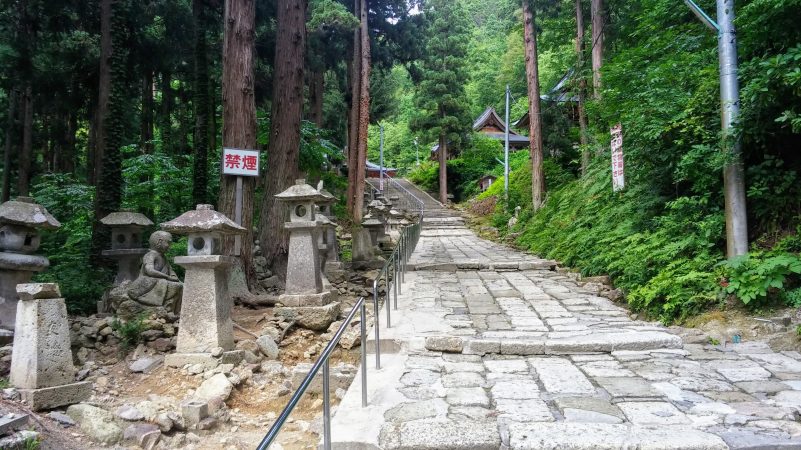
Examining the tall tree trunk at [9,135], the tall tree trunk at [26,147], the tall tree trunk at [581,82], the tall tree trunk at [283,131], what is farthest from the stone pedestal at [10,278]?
the tall tree trunk at [581,82]

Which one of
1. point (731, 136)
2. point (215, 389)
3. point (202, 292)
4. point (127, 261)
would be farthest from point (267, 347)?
point (731, 136)

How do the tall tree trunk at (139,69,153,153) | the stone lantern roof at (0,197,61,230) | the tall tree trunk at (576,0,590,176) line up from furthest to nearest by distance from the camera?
the tall tree trunk at (139,69,153,153) < the tall tree trunk at (576,0,590,176) < the stone lantern roof at (0,197,61,230)

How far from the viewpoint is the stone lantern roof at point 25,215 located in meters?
6.05

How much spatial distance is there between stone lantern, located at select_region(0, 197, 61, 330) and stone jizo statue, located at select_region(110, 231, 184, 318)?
3.57 feet

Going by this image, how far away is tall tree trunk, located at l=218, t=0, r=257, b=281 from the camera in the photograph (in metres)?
8.46

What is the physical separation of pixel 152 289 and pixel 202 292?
4.93ft

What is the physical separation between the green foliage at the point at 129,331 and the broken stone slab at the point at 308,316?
189 cm

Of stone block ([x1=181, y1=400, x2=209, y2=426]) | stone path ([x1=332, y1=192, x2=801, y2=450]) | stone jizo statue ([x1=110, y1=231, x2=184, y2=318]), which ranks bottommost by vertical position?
stone block ([x1=181, y1=400, x2=209, y2=426])

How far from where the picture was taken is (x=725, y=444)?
2723 mm

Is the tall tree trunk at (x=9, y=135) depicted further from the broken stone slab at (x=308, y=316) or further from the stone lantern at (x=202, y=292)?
the stone lantern at (x=202, y=292)

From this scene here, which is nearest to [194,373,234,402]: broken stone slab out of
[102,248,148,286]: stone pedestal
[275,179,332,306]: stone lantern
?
[275,179,332,306]: stone lantern

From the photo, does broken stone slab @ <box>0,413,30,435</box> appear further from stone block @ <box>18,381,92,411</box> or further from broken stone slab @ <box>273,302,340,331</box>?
broken stone slab @ <box>273,302,340,331</box>

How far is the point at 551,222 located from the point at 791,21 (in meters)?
9.09

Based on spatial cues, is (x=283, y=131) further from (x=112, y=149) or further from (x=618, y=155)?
(x=618, y=155)
